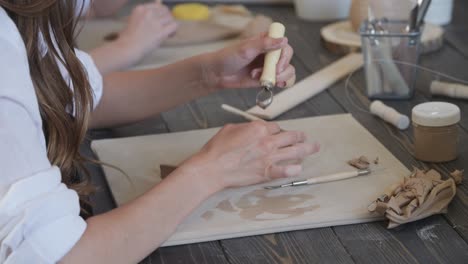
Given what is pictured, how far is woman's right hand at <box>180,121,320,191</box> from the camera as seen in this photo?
3.34ft

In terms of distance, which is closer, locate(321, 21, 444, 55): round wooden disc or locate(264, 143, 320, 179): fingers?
locate(264, 143, 320, 179): fingers

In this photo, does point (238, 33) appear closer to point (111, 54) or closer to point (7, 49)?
point (111, 54)

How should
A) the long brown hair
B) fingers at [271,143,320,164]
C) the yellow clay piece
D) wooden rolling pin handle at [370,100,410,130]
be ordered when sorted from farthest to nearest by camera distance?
the yellow clay piece, wooden rolling pin handle at [370,100,410,130], fingers at [271,143,320,164], the long brown hair

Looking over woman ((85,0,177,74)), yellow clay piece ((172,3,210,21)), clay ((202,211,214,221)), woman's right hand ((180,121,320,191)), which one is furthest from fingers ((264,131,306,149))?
yellow clay piece ((172,3,210,21))

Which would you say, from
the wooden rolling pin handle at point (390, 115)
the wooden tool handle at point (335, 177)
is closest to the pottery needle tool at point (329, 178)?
the wooden tool handle at point (335, 177)

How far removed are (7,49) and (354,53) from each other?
90 centimetres

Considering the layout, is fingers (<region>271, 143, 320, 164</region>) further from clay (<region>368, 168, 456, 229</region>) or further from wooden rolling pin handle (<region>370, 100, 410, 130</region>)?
wooden rolling pin handle (<region>370, 100, 410, 130</region>)

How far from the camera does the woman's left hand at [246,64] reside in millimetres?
1134

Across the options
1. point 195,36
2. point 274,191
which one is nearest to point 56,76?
point 274,191

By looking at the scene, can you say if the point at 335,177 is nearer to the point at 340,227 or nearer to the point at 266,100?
the point at 340,227

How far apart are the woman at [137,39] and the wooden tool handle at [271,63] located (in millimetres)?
474

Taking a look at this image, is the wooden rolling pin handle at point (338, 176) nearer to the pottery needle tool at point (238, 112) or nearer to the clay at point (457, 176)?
the clay at point (457, 176)

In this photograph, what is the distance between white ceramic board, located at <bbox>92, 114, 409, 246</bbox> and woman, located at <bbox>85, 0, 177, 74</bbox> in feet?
0.99

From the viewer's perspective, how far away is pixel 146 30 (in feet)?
5.38
